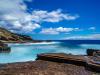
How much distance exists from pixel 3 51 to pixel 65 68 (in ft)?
192

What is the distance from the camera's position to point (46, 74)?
14.0 metres

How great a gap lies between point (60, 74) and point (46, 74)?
3.08 feet

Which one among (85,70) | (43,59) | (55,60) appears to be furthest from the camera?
(43,59)

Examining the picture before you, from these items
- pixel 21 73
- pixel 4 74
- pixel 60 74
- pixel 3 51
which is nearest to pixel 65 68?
pixel 60 74

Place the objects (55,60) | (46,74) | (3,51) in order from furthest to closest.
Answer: (3,51)
(55,60)
(46,74)

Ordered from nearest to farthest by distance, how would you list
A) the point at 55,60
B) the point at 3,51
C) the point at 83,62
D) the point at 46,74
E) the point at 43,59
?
the point at 46,74, the point at 83,62, the point at 55,60, the point at 43,59, the point at 3,51

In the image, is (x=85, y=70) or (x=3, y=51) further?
(x=3, y=51)

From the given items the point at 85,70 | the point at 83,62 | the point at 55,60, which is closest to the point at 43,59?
the point at 55,60

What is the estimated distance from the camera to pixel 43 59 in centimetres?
2069

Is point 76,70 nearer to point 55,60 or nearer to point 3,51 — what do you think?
point 55,60

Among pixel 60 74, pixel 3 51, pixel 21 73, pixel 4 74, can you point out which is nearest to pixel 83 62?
pixel 60 74

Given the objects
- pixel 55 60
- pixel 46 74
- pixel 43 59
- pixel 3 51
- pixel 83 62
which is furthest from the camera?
pixel 3 51

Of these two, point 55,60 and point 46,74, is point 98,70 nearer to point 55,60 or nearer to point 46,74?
point 46,74

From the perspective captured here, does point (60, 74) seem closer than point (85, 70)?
Yes
